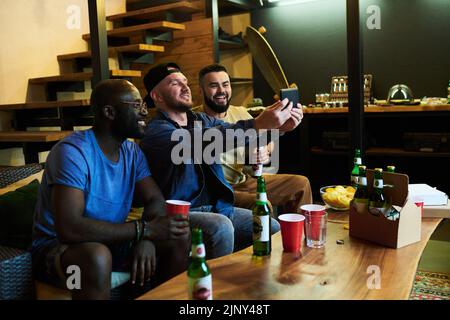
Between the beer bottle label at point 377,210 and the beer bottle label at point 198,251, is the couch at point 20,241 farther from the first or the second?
the beer bottle label at point 377,210

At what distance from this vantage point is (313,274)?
138 cm

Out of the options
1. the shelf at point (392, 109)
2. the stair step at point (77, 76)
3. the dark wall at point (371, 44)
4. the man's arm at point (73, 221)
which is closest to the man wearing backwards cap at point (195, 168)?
the man's arm at point (73, 221)

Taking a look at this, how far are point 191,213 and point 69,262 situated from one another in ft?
2.21

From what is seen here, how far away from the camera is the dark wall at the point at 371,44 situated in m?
4.26

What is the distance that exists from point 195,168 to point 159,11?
2.67 meters

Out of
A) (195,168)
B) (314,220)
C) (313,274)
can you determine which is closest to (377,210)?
(314,220)

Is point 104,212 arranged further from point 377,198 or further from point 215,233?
point 377,198

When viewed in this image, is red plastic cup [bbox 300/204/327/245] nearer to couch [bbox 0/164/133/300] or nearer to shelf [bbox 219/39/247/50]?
couch [bbox 0/164/133/300]

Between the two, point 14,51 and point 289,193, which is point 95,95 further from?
point 14,51

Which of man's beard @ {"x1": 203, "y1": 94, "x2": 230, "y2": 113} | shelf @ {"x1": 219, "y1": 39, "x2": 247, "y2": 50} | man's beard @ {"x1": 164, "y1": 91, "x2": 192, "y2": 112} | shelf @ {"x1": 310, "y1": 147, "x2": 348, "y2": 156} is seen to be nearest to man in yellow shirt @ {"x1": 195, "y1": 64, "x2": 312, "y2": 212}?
man's beard @ {"x1": 203, "y1": 94, "x2": 230, "y2": 113}

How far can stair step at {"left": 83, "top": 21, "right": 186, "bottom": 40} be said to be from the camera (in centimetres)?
412

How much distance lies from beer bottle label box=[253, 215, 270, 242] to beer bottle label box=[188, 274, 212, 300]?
0.42m

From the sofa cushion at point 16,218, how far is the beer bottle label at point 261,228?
977 mm

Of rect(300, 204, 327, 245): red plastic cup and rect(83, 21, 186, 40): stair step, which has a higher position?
rect(83, 21, 186, 40): stair step
